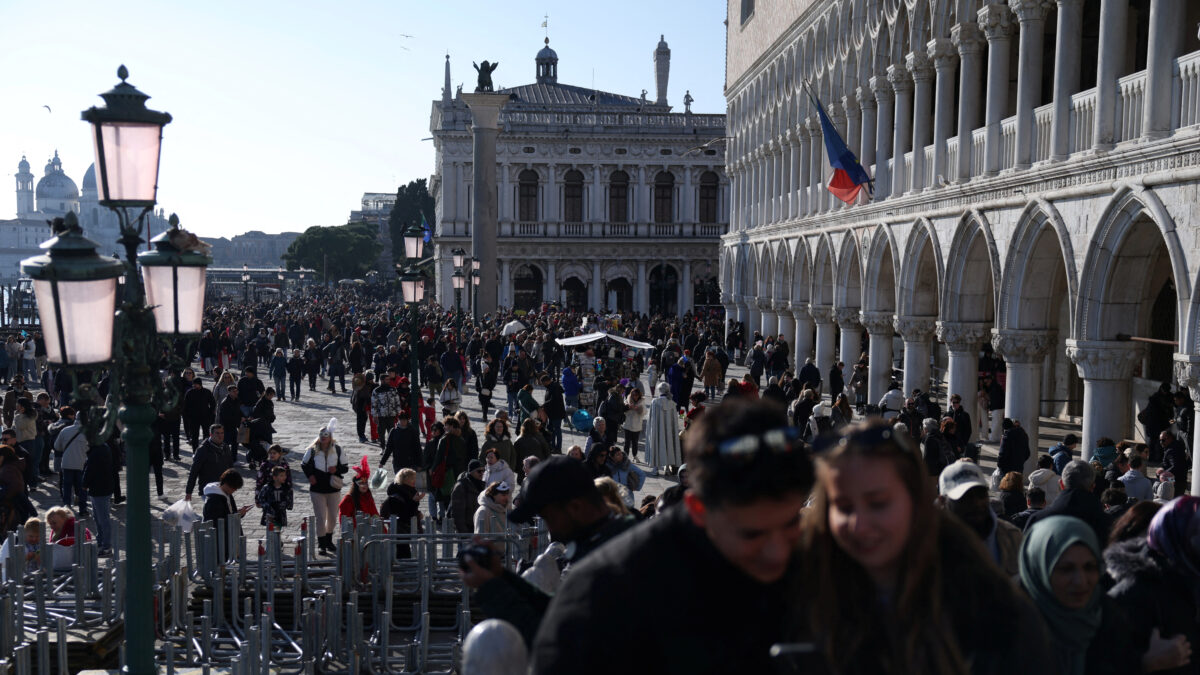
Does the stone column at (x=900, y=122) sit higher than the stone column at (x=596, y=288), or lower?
higher

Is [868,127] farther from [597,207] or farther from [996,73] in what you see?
[597,207]

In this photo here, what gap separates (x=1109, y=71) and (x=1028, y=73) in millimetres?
2300

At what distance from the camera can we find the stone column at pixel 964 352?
17.7 meters

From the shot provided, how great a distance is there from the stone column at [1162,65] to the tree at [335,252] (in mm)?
95522

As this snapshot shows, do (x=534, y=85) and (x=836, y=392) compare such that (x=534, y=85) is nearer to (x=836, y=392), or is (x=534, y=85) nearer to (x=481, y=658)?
(x=836, y=392)

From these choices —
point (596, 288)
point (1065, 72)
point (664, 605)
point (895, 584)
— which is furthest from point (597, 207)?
point (664, 605)

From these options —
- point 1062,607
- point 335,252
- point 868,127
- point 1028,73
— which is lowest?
point 1062,607

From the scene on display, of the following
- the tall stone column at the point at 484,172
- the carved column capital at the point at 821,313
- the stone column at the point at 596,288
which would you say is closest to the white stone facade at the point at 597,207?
the stone column at the point at 596,288

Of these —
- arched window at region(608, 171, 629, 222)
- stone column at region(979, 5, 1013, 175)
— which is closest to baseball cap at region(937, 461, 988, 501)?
stone column at region(979, 5, 1013, 175)

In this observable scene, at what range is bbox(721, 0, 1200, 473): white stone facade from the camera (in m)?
12.1

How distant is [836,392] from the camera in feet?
71.1

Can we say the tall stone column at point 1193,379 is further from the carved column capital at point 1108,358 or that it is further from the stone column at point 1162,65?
the stone column at point 1162,65

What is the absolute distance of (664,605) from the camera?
2.14 metres

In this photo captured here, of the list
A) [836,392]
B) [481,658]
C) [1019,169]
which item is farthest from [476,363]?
[481,658]
